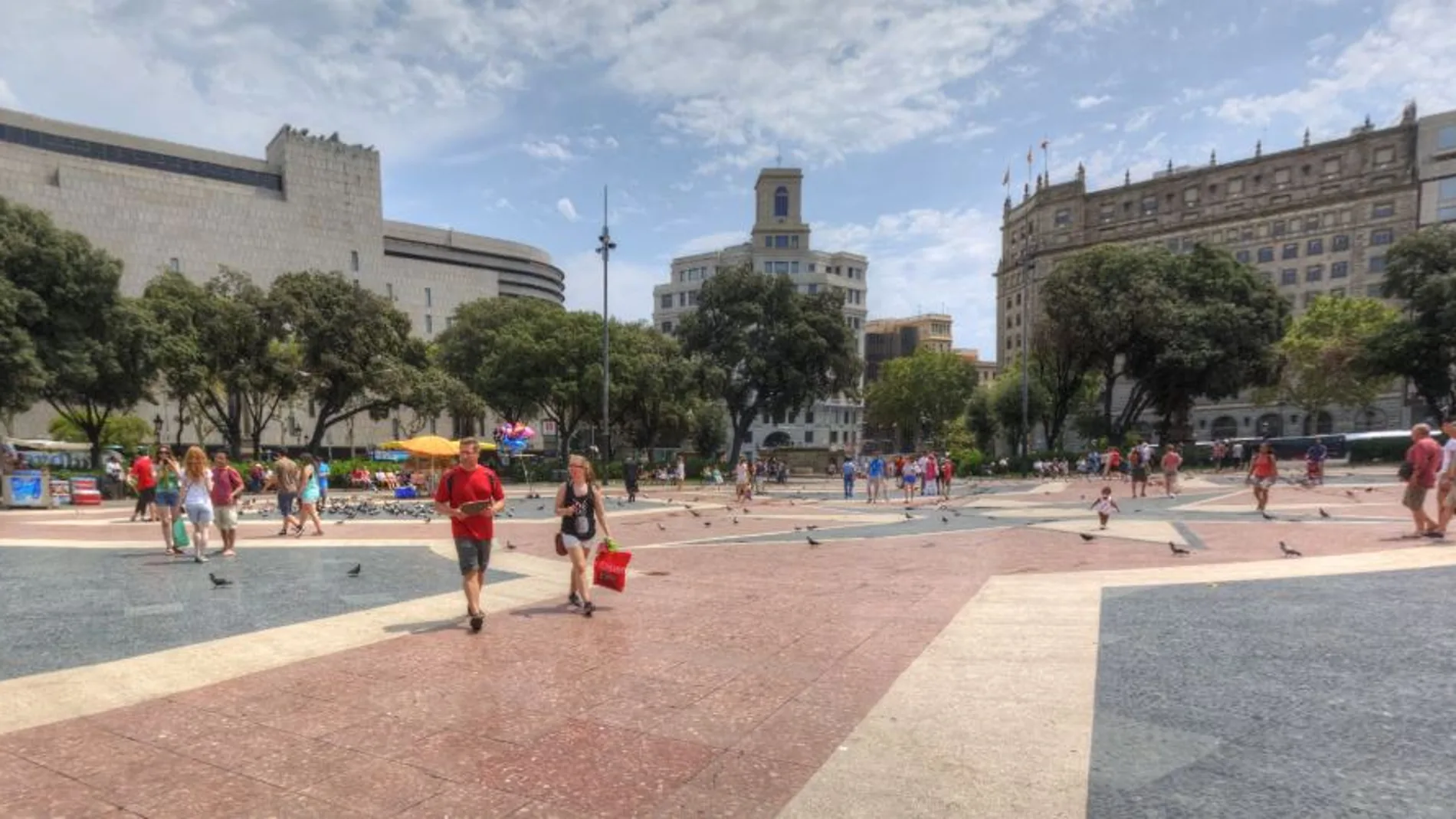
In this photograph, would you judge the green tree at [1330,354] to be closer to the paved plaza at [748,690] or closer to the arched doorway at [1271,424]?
the arched doorway at [1271,424]

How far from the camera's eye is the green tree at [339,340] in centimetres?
3819

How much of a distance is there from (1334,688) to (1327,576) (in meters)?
4.74

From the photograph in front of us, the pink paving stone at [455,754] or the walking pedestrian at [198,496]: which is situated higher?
the walking pedestrian at [198,496]

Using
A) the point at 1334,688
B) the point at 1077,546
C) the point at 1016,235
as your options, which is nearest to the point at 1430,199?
the point at 1016,235

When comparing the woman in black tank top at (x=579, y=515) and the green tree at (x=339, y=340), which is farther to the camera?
the green tree at (x=339, y=340)

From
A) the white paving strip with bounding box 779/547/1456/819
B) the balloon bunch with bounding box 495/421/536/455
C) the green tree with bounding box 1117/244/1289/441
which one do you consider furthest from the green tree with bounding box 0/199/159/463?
the green tree with bounding box 1117/244/1289/441

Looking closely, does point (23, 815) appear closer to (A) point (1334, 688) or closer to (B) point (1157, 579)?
(A) point (1334, 688)

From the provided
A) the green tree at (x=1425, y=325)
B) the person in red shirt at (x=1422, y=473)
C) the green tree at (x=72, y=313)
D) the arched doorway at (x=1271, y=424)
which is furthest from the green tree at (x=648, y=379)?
the arched doorway at (x=1271, y=424)

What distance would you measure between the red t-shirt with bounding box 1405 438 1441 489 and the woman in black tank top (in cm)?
1153

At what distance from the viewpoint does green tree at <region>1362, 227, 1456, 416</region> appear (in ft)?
134

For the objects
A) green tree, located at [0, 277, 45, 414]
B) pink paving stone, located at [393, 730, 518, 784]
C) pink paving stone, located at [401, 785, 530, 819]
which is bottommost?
pink paving stone, located at [393, 730, 518, 784]

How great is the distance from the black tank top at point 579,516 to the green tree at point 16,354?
28767 millimetres

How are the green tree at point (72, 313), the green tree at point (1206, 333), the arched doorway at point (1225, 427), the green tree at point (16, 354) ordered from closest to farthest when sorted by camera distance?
the green tree at point (16, 354)
the green tree at point (72, 313)
the green tree at point (1206, 333)
the arched doorway at point (1225, 427)

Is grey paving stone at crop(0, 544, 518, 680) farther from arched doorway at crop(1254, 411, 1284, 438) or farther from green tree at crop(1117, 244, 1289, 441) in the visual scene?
arched doorway at crop(1254, 411, 1284, 438)
